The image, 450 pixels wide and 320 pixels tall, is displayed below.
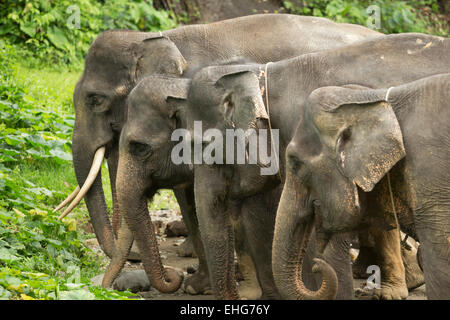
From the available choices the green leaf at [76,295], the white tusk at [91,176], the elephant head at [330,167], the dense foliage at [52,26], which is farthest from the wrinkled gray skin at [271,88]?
the dense foliage at [52,26]

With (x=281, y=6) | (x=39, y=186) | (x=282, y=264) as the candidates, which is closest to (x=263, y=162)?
(x=282, y=264)

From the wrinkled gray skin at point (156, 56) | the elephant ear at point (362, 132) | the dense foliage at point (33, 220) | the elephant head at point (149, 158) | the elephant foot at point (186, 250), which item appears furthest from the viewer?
the elephant foot at point (186, 250)

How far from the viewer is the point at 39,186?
8078 millimetres

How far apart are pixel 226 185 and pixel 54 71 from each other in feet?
22.0

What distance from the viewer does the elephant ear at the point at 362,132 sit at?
14.4 ft

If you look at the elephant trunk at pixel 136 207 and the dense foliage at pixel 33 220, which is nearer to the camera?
the dense foliage at pixel 33 220

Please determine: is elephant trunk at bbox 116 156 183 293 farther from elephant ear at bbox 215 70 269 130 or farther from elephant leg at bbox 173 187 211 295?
elephant ear at bbox 215 70 269 130

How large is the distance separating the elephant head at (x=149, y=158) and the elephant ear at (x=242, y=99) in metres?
0.46

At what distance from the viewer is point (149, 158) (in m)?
5.97

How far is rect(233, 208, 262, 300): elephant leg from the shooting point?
20.3 ft

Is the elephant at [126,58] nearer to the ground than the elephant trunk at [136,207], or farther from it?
farther from it

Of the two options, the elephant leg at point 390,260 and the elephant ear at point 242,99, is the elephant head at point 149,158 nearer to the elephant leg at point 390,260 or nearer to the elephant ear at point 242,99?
the elephant ear at point 242,99

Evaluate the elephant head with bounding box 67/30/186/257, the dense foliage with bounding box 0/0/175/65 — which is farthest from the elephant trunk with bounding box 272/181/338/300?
the dense foliage with bounding box 0/0/175/65
